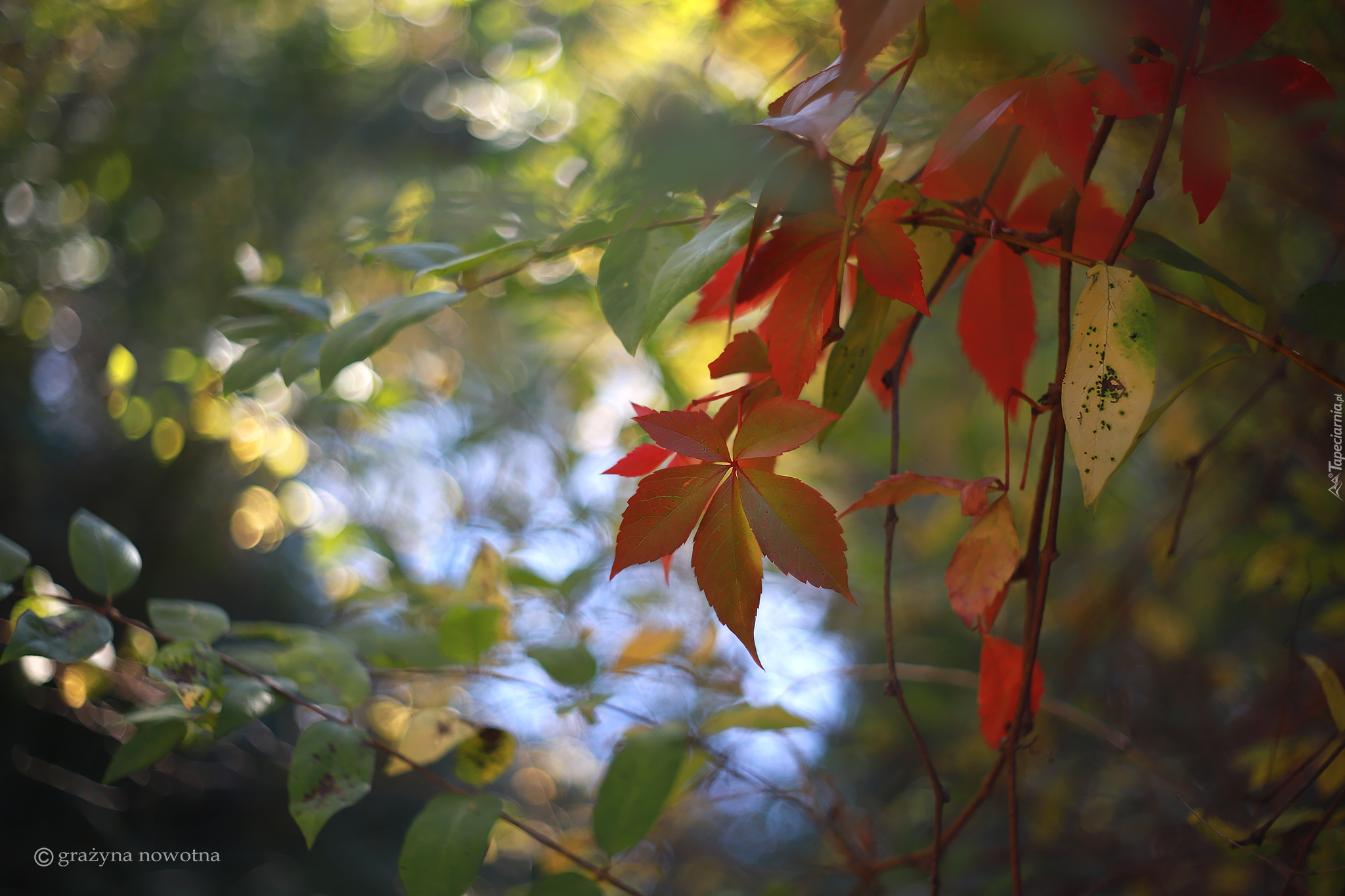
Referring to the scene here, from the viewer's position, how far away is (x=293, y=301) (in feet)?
1.09

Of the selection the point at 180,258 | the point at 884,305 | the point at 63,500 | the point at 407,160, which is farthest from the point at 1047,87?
the point at 63,500

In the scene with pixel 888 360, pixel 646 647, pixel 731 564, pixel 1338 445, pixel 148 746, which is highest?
pixel 1338 445

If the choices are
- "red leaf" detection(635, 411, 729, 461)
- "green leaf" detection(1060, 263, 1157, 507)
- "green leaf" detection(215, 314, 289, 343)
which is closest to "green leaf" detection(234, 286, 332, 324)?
"green leaf" detection(215, 314, 289, 343)

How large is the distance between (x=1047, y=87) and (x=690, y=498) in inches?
6.4

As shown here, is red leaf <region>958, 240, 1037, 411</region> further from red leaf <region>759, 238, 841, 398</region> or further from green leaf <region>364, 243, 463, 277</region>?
green leaf <region>364, 243, 463, 277</region>

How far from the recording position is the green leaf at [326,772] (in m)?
0.26

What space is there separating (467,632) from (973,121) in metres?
0.33

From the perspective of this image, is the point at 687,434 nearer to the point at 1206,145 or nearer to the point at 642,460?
the point at 642,460

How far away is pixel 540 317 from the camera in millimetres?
846

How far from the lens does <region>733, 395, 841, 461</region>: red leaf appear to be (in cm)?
19

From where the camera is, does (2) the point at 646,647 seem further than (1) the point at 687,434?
Yes

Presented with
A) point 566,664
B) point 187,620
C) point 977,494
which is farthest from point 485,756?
point 977,494

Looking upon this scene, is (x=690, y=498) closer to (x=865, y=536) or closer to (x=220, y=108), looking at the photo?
(x=865, y=536)

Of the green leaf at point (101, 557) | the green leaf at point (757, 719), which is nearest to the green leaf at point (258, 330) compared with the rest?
the green leaf at point (101, 557)
